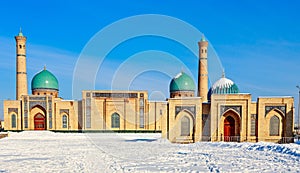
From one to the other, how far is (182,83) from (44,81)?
59.3ft

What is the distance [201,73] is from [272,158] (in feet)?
67.3

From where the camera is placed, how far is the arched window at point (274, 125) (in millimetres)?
18984

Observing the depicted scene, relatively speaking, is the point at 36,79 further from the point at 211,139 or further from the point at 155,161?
the point at 155,161

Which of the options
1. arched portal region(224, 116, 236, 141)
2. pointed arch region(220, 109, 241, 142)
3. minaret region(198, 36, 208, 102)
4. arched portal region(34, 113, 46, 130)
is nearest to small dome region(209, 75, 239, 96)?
pointed arch region(220, 109, 241, 142)

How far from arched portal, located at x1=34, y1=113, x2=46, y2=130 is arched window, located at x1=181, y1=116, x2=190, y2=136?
17.8 meters

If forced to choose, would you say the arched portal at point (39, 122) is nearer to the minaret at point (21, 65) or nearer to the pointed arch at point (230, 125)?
the minaret at point (21, 65)

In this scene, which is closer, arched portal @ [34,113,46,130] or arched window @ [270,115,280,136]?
arched window @ [270,115,280,136]

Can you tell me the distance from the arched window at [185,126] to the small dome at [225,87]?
445 cm

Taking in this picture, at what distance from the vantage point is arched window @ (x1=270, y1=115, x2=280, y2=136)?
1898cm

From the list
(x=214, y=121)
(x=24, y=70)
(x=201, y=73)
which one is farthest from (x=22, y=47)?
(x=214, y=121)

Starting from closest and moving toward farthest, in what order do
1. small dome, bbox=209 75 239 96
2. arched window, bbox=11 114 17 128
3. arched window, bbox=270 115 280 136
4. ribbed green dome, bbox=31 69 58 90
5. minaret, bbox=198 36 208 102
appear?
arched window, bbox=270 115 280 136 < small dome, bbox=209 75 239 96 < arched window, bbox=11 114 17 128 < minaret, bbox=198 36 208 102 < ribbed green dome, bbox=31 69 58 90

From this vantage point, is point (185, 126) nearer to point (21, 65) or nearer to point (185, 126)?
point (185, 126)

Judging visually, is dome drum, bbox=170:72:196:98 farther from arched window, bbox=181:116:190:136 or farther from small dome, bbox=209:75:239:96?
arched window, bbox=181:116:190:136

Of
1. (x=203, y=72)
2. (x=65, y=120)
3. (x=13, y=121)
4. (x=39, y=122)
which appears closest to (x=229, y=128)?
(x=203, y=72)
